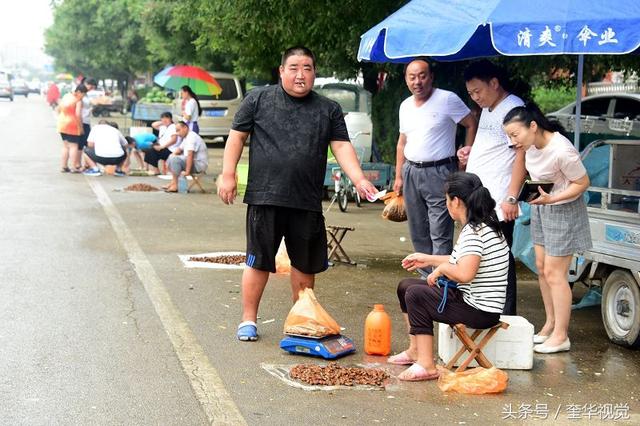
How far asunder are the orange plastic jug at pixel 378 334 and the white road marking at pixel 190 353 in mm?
1096

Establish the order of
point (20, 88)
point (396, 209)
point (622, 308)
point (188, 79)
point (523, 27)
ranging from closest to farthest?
point (523, 27) → point (622, 308) → point (396, 209) → point (188, 79) → point (20, 88)

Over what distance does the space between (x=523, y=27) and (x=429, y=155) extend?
1.23 m

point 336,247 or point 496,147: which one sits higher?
point 496,147

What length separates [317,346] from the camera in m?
6.44

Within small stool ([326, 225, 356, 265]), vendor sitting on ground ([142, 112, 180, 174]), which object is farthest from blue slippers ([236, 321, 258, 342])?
vendor sitting on ground ([142, 112, 180, 174])

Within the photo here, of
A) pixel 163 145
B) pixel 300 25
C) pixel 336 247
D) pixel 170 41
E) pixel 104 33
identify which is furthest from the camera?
pixel 104 33

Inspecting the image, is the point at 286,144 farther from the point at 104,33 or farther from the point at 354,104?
the point at 104,33

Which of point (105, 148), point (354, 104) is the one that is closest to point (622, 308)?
point (354, 104)

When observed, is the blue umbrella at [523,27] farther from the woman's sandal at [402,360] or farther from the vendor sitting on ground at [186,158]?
the vendor sitting on ground at [186,158]

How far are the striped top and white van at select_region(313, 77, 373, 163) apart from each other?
1163cm

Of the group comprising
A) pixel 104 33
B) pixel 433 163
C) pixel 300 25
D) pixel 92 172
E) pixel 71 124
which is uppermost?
pixel 104 33

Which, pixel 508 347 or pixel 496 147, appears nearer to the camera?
pixel 508 347

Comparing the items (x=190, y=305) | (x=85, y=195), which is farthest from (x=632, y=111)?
(x=190, y=305)

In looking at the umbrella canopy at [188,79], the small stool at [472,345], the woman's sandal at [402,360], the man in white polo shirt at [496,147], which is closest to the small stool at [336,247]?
the man in white polo shirt at [496,147]
